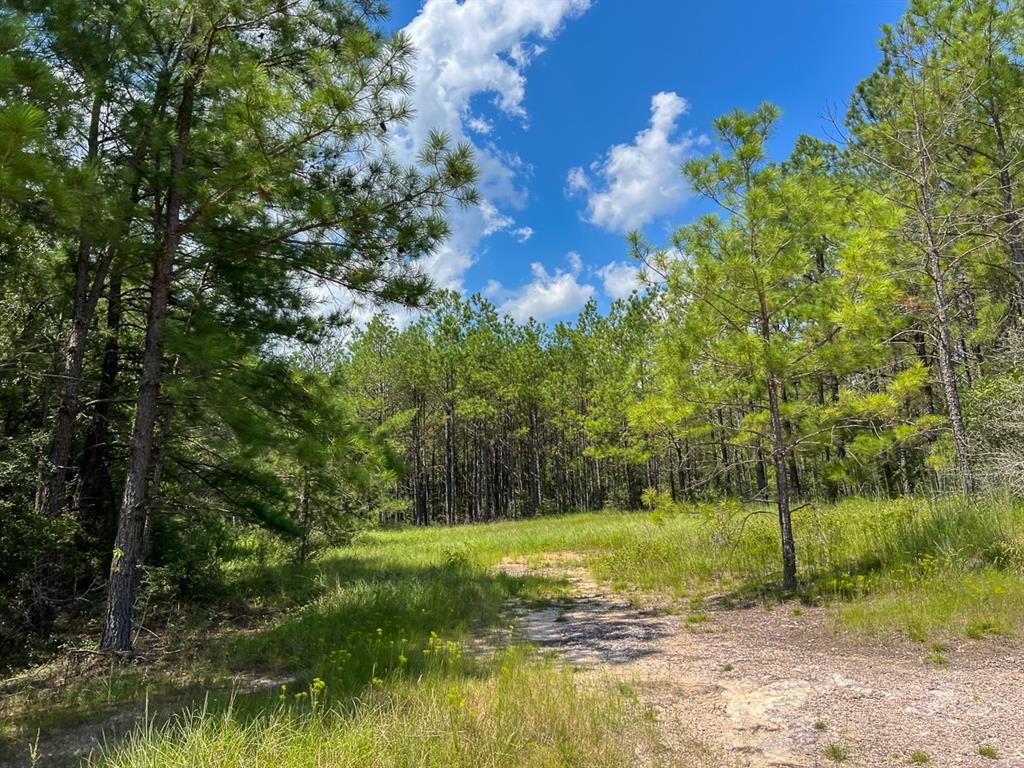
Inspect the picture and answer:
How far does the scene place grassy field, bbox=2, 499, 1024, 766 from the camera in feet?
10.2

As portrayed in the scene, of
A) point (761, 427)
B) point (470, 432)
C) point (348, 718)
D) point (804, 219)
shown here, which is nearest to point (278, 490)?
point (348, 718)

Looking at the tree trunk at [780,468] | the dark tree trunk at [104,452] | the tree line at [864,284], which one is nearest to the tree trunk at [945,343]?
the tree line at [864,284]

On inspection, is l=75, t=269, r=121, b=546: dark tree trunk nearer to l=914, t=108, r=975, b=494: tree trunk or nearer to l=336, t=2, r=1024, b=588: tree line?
l=336, t=2, r=1024, b=588: tree line

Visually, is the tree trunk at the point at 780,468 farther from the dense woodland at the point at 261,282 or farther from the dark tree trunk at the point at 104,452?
the dark tree trunk at the point at 104,452

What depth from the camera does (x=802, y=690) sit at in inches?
167

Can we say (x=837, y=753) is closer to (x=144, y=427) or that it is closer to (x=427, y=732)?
(x=427, y=732)

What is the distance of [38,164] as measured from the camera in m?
3.59

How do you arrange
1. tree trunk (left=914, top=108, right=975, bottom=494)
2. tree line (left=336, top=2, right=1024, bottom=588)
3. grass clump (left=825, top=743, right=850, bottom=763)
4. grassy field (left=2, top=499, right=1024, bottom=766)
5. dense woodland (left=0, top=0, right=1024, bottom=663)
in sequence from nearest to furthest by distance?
grassy field (left=2, top=499, right=1024, bottom=766) → grass clump (left=825, top=743, right=850, bottom=763) → dense woodland (left=0, top=0, right=1024, bottom=663) → tree line (left=336, top=2, right=1024, bottom=588) → tree trunk (left=914, top=108, right=975, bottom=494)

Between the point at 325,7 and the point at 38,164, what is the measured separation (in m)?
3.95

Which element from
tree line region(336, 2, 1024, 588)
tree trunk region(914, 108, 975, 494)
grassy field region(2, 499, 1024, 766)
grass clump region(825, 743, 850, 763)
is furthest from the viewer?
tree trunk region(914, 108, 975, 494)

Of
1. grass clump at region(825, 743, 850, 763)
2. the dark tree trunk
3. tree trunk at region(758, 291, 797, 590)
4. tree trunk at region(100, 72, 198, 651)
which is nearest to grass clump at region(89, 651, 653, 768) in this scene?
grass clump at region(825, 743, 850, 763)

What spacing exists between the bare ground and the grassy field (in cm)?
38

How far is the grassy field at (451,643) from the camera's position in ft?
10.2

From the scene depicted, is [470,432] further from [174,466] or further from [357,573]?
[174,466]
